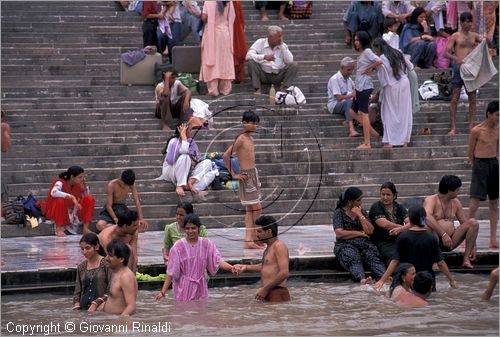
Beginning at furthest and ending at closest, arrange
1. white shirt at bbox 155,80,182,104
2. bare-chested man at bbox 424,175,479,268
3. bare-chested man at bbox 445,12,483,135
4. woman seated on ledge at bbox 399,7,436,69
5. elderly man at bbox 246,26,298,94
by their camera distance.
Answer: woman seated on ledge at bbox 399,7,436,69, elderly man at bbox 246,26,298,94, bare-chested man at bbox 445,12,483,135, white shirt at bbox 155,80,182,104, bare-chested man at bbox 424,175,479,268

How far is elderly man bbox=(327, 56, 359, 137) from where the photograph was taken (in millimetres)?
19141

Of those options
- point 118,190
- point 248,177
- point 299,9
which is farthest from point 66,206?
point 299,9

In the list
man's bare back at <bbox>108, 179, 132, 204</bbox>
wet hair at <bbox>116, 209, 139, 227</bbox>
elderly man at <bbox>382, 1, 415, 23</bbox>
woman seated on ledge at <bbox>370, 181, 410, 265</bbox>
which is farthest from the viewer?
elderly man at <bbox>382, 1, 415, 23</bbox>

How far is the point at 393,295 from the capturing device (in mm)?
12742

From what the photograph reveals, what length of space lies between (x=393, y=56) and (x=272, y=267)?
6995 millimetres

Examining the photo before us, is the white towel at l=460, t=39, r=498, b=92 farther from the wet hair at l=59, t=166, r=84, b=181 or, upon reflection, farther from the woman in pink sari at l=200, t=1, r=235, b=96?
the wet hair at l=59, t=166, r=84, b=181

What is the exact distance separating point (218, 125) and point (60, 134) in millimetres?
2244

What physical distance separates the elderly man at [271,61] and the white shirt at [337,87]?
0.76m

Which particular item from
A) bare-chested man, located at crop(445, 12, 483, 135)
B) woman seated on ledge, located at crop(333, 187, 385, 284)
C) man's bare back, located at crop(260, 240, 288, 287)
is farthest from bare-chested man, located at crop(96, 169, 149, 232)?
bare-chested man, located at crop(445, 12, 483, 135)

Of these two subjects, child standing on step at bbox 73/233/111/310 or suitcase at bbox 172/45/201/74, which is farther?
suitcase at bbox 172/45/201/74

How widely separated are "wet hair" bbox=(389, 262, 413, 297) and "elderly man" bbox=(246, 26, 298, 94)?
290 inches

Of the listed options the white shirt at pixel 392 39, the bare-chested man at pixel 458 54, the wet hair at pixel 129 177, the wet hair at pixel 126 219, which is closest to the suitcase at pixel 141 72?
the white shirt at pixel 392 39

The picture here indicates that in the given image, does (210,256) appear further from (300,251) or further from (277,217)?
(277,217)

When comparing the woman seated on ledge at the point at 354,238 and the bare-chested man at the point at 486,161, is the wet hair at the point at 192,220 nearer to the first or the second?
the woman seated on ledge at the point at 354,238
